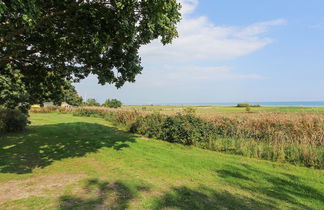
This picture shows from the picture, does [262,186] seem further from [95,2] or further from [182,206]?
[95,2]

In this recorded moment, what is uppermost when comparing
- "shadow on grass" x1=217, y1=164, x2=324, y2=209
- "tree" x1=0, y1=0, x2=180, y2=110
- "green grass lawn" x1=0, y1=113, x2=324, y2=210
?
"tree" x1=0, y1=0, x2=180, y2=110

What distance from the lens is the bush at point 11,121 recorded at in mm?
13859

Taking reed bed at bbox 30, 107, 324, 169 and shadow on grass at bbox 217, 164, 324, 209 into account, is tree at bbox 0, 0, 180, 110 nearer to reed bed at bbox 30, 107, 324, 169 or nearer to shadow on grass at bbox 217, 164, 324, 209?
shadow on grass at bbox 217, 164, 324, 209

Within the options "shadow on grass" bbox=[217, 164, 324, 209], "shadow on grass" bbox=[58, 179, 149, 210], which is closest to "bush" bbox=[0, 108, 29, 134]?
"shadow on grass" bbox=[58, 179, 149, 210]

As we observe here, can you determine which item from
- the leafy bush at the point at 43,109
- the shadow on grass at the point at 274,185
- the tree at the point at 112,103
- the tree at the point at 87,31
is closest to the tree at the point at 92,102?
the tree at the point at 112,103

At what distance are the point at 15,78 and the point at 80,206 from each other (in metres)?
12.1

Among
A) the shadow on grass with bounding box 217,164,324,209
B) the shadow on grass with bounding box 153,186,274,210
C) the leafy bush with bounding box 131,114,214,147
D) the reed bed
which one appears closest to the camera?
the shadow on grass with bounding box 153,186,274,210

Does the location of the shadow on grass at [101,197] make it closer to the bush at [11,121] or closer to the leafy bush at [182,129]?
the leafy bush at [182,129]

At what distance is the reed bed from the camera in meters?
8.22

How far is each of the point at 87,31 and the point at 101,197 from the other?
472cm

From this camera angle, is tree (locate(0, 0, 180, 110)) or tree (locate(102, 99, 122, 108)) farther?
tree (locate(102, 99, 122, 108))

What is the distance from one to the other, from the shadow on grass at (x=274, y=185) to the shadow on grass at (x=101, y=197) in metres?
2.72

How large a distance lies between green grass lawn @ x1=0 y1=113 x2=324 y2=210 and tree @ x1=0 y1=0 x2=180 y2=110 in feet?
10.4

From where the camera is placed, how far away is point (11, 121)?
14297 millimetres
